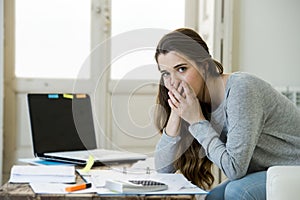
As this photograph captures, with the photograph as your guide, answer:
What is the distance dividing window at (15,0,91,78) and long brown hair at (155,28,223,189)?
4.46 feet

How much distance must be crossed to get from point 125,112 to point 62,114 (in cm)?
64

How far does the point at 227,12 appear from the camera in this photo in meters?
2.65

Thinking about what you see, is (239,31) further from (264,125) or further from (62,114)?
(264,125)

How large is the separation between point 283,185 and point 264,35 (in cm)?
182

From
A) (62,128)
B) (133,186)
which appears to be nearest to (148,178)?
(133,186)

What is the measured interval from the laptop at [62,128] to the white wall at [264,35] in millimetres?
1145

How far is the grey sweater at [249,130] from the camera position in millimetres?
1232

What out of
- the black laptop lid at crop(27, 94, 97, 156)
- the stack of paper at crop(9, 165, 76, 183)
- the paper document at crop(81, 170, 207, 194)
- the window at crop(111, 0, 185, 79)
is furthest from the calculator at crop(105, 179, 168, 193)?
the black laptop lid at crop(27, 94, 97, 156)

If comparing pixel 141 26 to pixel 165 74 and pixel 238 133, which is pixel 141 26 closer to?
pixel 165 74

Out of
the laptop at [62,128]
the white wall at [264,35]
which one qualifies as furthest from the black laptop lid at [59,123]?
the white wall at [264,35]

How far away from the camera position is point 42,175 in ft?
4.00

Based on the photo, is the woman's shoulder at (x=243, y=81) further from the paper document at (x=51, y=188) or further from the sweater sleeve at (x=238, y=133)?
the paper document at (x=51, y=188)

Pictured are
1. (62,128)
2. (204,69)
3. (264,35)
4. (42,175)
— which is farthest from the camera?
(264,35)

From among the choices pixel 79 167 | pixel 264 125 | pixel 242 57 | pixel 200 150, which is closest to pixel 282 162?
pixel 264 125
